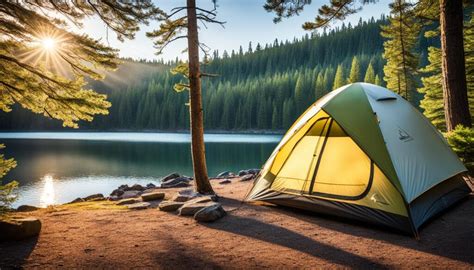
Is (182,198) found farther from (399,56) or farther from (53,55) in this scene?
(399,56)

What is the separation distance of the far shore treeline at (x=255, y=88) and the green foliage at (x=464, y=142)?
35104 mm

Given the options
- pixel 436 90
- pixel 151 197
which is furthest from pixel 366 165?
pixel 436 90

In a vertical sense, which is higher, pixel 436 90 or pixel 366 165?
pixel 436 90

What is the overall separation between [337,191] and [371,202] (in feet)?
1.92

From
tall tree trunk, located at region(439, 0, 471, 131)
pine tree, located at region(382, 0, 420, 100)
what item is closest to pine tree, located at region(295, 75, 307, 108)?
pine tree, located at region(382, 0, 420, 100)

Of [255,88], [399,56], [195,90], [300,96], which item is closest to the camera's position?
[195,90]

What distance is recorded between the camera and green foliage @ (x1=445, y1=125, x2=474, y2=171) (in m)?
6.70

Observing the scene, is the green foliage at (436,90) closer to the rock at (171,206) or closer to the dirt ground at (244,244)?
the dirt ground at (244,244)

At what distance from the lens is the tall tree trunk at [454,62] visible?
22.8 feet

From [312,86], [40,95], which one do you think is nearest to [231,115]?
[312,86]

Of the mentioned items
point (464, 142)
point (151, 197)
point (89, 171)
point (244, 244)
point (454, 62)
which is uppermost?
point (454, 62)

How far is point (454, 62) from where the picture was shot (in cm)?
706

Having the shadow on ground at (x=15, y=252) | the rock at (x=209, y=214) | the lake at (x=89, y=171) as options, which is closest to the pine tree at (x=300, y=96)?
the lake at (x=89, y=171)

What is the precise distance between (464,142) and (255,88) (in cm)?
7175
